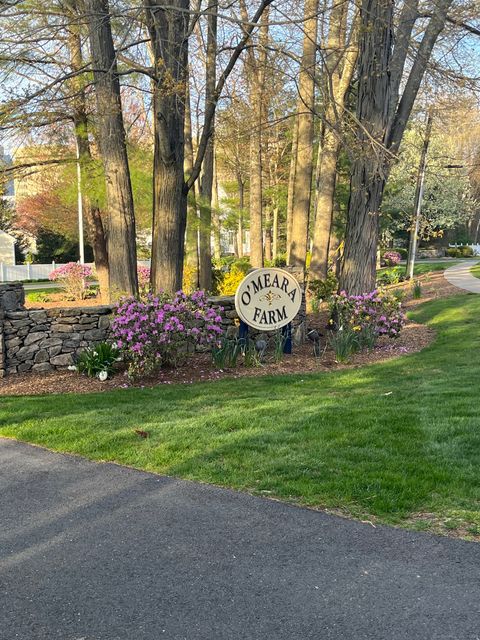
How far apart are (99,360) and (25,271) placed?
28.7 m

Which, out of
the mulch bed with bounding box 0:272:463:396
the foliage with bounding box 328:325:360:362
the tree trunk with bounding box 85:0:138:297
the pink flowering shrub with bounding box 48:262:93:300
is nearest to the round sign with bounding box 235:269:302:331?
the mulch bed with bounding box 0:272:463:396

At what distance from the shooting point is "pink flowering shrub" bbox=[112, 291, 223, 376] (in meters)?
7.98

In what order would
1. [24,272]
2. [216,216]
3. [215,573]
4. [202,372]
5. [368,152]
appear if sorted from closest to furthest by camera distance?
[215,573] < [202,372] < [368,152] < [216,216] < [24,272]

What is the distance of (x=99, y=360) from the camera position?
8414 mm

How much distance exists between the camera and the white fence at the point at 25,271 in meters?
33.4

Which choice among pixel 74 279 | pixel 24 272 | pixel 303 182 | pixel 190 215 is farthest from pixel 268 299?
pixel 24 272

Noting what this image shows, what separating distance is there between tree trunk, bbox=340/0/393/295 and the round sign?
188 centimetres

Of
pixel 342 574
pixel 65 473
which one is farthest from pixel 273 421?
pixel 342 574

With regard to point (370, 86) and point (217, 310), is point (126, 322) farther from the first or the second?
point (370, 86)

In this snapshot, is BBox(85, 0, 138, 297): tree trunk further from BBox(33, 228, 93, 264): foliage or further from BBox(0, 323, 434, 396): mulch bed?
BBox(33, 228, 93, 264): foliage

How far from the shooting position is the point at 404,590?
2.78 meters

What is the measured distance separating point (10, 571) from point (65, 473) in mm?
1486

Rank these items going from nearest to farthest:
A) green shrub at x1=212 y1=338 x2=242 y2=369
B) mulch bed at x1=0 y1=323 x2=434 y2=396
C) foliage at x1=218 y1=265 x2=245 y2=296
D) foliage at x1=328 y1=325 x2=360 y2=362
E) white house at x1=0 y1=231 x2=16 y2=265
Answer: mulch bed at x1=0 y1=323 x2=434 y2=396, green shrub at x1=212 y1=338 x2=242 y2=369, foliage at x1=328 y1=325 x2=360 y2=362, foliage at x1=218 y1=265 x2=245 y2=296, white house at x1=0 y1=231 x2=16 y2=265

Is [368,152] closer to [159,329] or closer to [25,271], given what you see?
[159,329]
